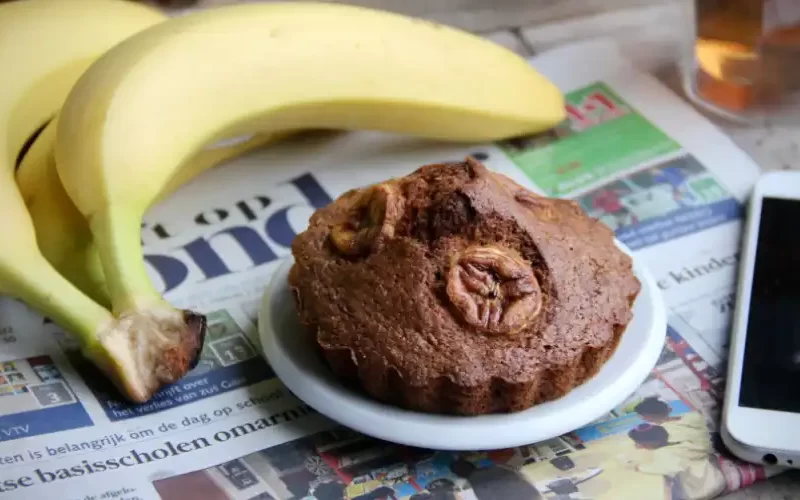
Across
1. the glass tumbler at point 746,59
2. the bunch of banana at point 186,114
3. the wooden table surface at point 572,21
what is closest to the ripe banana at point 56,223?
the bunch of banana at point 186,114

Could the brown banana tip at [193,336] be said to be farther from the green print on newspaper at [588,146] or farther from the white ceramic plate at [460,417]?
the green print on newspaper at [588,146]

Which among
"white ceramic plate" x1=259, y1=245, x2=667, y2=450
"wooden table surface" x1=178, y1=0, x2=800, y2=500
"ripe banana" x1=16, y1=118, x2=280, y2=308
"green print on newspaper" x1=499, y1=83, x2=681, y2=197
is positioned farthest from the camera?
"wooden table surface" x1=178, y1=0, x2=800, y2=500

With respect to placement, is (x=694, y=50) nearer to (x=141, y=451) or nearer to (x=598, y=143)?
(x=598, y=143)

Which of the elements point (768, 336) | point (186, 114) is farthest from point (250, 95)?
point (768, 336)

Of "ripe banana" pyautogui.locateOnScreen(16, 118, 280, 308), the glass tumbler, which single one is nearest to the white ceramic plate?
"ripe banana" pyautogui.locateOnScreen(16, 118, 280, 308)

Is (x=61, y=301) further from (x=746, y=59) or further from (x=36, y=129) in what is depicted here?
(x=746, y=59)

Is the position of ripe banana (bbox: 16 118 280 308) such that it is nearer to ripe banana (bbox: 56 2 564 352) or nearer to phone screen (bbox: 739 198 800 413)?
ripe banana (bbox: 56 2 564 352)
